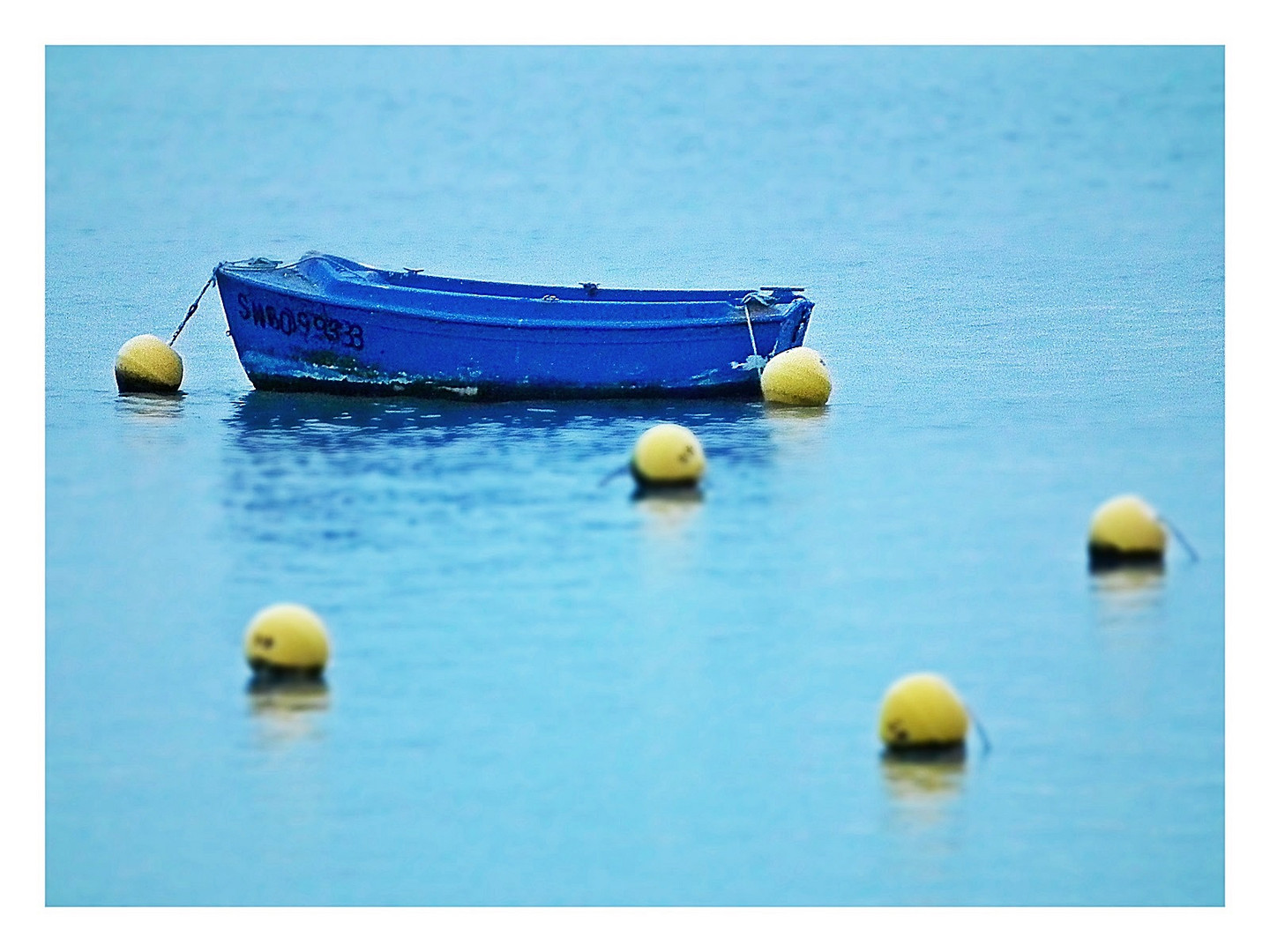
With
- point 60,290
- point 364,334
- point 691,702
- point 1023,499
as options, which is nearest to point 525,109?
point 60,290

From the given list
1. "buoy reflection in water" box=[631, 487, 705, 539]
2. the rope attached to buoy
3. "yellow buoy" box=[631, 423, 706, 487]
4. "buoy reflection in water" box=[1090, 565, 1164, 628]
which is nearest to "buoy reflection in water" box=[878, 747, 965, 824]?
"buoy reflection in water" box=[1090, 565, 1164, 628]

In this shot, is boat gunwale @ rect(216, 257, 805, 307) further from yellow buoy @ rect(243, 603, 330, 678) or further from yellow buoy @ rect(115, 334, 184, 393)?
yellow buoy @ rect(243, 603, 330, 678)

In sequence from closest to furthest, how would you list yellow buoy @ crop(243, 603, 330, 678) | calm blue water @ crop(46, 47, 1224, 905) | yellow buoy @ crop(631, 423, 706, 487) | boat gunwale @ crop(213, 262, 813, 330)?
calm blue water @ crop(46, 47, 1224, 905)
yellow buoy @ crop(243, 603, 330, 678)
yellow buoy @ crop(631, 423, 706, 487)
boat gunwale @ crop(213, 262, 813, 330)

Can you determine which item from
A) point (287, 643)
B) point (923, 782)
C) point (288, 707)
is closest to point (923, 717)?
point (923, 782)

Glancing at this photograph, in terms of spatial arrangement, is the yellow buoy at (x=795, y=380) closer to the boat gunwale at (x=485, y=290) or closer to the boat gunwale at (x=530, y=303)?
the boat gunwale at (x=530, y=303)

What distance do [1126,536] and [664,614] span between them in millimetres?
3566

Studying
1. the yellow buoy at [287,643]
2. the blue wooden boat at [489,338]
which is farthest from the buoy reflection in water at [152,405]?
the yellow buoy at [287,643]

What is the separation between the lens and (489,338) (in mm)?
24266

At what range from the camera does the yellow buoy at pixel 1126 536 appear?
1784cm

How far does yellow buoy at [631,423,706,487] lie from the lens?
20.2 m

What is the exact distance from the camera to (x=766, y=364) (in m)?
24.6

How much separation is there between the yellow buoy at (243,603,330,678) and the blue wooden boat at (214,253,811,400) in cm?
880

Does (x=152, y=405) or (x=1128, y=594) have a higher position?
(x=152, y=405)

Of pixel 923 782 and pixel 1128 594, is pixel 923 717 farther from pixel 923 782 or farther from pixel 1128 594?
pixel 1128 594
